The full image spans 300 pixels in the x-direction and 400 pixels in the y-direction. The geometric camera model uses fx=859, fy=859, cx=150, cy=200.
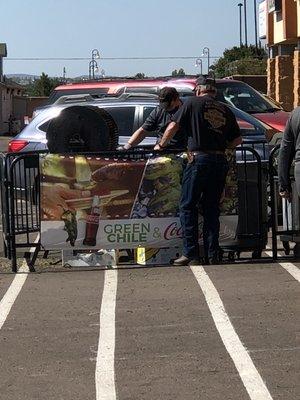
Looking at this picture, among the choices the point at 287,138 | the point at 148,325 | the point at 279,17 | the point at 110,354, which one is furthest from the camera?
the point at 279,17

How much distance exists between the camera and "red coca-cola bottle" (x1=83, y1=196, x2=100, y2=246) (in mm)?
9031

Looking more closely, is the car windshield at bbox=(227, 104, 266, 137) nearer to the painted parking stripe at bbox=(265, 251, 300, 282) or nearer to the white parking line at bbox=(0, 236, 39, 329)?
the painted parking stripe at bbox=(265, 251, 300, 282)

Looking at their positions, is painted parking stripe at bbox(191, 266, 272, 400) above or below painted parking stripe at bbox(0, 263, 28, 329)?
below

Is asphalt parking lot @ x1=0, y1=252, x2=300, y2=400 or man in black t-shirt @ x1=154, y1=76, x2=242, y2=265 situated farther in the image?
man in black t-shirt @ x1=154, y1=76, x2=242, y2=265

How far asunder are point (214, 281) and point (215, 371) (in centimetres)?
271

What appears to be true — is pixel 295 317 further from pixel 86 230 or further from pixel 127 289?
pixel 86 230

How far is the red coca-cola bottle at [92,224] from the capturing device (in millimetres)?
9031

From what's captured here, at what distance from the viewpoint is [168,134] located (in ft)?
29.2

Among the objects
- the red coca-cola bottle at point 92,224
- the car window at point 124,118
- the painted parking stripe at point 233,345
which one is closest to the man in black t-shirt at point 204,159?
the painted parking stripe at point 233,345

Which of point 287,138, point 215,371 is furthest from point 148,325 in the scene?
point 287,138

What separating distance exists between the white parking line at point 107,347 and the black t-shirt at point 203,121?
1.68 metres

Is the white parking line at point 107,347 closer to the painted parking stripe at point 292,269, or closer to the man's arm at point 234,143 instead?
the painted parking stripe at point 292,269

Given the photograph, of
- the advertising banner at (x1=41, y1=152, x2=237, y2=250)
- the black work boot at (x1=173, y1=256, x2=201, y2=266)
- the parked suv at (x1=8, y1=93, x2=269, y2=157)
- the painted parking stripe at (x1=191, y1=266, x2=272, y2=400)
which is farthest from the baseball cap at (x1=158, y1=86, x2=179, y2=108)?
the parked suv at (x1=8, y1=93, x2=269, y2=157)

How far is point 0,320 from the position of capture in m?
7.13
